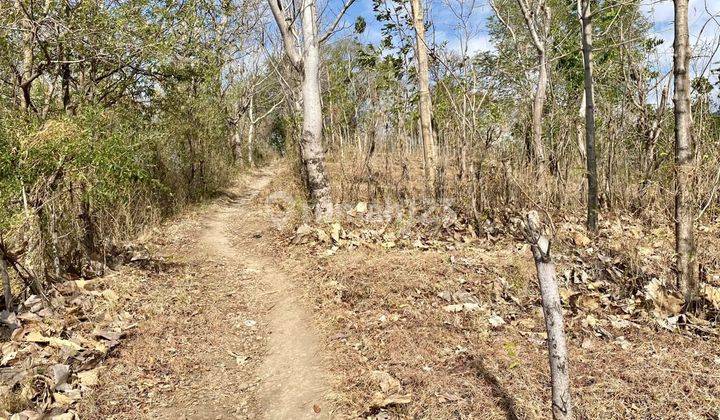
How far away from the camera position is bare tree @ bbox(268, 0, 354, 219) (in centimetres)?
780

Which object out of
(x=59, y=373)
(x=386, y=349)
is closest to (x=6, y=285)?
(x=59, y=373)

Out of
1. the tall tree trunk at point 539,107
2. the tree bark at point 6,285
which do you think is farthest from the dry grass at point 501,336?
the tree bark at point 6,285

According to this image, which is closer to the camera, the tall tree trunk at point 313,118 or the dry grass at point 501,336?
the dry grass at point 501,336

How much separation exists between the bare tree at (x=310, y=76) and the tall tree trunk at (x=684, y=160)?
5047 millimetres

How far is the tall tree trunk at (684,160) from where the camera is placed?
13.4ft

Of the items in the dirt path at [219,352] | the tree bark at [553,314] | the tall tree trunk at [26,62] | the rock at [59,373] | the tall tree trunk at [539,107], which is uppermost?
the tall tree trunk at [26,62]

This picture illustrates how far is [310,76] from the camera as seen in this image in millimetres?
7844

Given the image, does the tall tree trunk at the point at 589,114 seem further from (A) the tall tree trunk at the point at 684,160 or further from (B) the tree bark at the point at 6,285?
(B) the tree bark at the point at 6,285

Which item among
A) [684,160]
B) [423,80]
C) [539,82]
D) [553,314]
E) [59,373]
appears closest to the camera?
[553,314]

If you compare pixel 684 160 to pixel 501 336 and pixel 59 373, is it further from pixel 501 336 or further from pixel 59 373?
pixel 59 373

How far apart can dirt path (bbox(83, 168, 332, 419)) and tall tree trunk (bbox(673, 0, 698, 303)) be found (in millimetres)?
3347

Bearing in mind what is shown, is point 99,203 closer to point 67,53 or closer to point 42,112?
point 42,112

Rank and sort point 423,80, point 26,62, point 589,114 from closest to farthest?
point 26,62 < point 589,114 < point 423,80

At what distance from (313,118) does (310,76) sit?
71 cm
